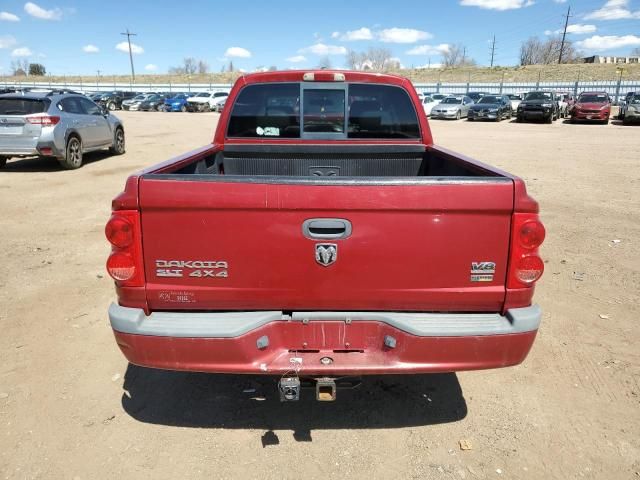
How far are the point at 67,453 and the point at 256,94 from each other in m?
3.13

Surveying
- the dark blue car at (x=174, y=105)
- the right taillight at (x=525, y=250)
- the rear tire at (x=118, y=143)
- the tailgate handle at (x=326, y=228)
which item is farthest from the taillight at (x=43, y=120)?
the dark blue car at (x=174, y=105)

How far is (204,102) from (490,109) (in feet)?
74.7

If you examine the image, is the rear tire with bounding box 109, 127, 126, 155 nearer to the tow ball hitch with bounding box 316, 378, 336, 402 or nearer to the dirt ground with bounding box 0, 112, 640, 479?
the dirt ground with bounding box 0, 112, 640, 479

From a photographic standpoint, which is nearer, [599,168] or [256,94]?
[256,94]

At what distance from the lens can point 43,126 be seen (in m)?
10.9

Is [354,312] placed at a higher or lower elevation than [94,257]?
higher

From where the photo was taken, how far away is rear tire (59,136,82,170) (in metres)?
11.8

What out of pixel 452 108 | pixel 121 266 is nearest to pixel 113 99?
pixel 452 108

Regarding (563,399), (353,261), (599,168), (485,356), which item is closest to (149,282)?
(353,261)

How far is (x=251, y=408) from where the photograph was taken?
3230 mm

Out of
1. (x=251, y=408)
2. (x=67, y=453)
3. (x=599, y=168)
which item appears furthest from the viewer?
(x=599, y=168)

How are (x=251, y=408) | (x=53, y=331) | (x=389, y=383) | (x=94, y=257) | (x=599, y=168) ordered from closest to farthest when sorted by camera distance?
(x=251, y=408)
(x=389, y=383)
(x=53, y=331)
(x=94, y=257)
(x=599, y=168)

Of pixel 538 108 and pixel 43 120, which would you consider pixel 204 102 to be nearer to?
pixel 538 108

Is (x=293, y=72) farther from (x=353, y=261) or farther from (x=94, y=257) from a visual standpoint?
(x=94, y=257)
